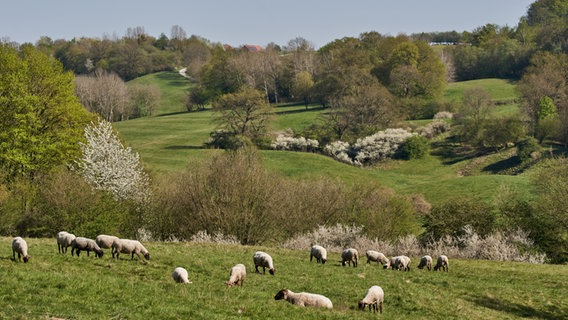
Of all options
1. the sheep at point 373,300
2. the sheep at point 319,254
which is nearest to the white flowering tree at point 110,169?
the sheep at point 319,254

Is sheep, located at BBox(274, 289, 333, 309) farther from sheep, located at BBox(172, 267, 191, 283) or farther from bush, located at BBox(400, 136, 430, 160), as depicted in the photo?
bush, located at BBox(400, 136, 430, 160)

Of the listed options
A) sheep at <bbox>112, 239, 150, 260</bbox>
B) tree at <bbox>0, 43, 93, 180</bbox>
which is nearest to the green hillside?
tree at <bbox>0, 43, 93, 180</bbox>

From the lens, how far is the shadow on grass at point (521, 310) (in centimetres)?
2461

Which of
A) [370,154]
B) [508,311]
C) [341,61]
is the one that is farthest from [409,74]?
[508,311]

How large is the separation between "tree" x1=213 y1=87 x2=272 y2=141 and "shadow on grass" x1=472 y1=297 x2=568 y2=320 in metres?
81.1

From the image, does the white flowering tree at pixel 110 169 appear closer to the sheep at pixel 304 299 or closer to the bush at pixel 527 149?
the sheep at pixel 304 299

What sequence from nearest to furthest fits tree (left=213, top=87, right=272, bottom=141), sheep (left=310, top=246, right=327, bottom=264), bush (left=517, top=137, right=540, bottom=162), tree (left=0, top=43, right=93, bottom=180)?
sheep (left=310, top=246, right=327, bottom=264)
tree (left=0, top=43, right=93, bottom=180)
bush (left=517, top=137, right=540, bottom=162)
tree (left=213, top=87, right=272, bottom=141)

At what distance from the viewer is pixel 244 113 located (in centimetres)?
10562

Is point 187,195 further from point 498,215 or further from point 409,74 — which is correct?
point 409,74

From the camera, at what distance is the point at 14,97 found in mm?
52125

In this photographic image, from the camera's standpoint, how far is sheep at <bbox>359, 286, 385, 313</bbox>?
2177 centimetres

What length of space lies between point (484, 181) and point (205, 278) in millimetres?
62640

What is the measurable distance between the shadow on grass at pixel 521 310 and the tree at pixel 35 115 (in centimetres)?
4332

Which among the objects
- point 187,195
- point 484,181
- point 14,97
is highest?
point 14,97
